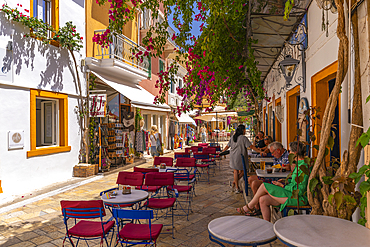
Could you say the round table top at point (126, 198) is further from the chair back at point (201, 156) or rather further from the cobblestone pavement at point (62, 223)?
the chair back at point (201, 156)

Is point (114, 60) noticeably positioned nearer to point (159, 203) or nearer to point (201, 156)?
point (201, 156)

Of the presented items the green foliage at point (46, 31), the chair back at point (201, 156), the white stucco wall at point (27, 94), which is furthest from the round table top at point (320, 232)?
the green foliage at point (46, 31)

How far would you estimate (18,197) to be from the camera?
241 inches

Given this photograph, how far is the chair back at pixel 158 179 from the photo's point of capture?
4898 millimetres

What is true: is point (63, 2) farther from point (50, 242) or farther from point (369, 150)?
point (369, 150)

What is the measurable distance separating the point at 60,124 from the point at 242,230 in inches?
298

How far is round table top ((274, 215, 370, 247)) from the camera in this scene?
6.40 ft

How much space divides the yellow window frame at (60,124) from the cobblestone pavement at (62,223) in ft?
4.54

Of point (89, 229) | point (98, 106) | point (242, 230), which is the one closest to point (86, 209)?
point (89, 229)

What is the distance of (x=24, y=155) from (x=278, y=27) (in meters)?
6.85

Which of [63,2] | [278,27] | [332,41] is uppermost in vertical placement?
[63,2]

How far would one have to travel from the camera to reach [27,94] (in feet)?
23.4

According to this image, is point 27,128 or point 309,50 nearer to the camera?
point 309,50

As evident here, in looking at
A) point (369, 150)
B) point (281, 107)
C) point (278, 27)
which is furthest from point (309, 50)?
point (281, 107)
